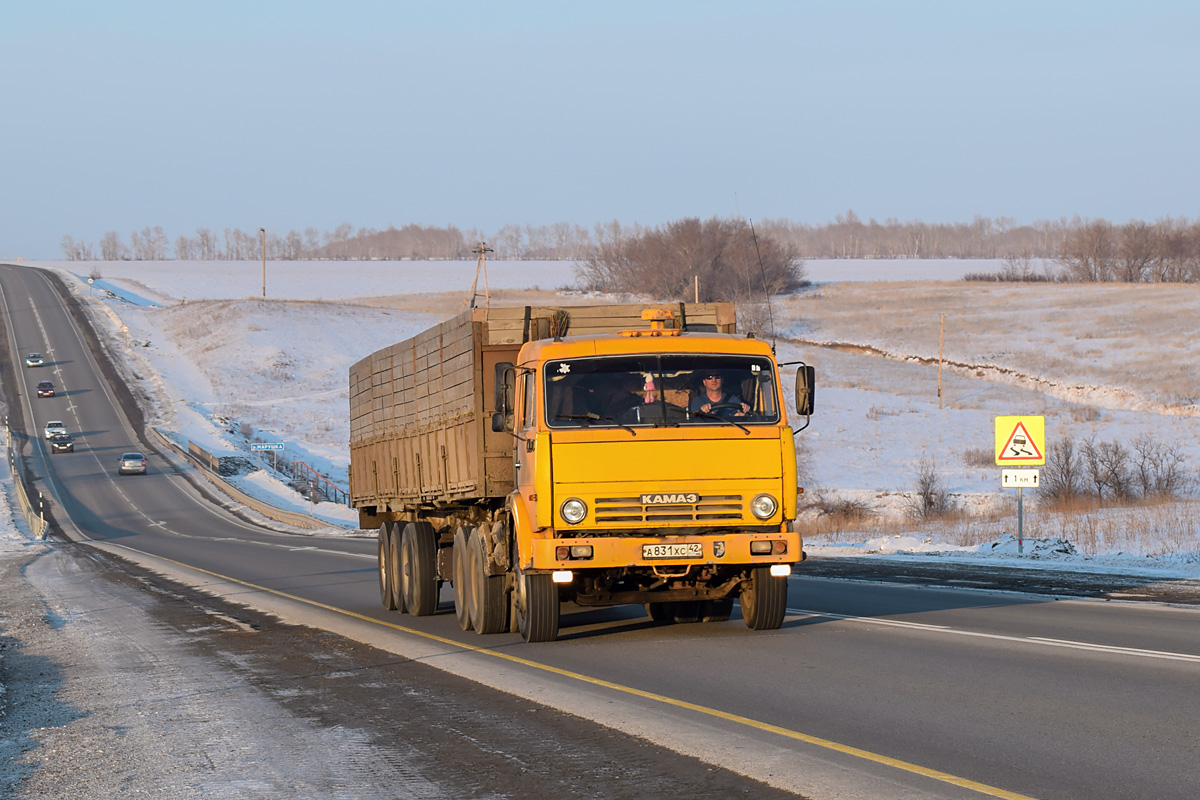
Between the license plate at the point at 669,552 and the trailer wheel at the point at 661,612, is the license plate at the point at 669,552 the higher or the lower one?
the higher one

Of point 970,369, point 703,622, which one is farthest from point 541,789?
point 970,369

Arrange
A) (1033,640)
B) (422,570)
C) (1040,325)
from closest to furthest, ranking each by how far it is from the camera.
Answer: (1033,640) < (422,570) < (1040,325)

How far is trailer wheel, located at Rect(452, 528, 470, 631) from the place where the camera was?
14.7 meters

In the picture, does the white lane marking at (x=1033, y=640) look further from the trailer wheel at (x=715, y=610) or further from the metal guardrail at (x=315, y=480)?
the metal guardrail at (x=315, y=480)

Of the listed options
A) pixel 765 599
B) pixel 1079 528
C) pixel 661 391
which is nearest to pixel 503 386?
pixel 661 391

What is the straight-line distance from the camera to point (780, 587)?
516 inches

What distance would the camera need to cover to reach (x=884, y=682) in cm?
1018

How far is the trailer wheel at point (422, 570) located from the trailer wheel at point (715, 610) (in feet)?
12.4

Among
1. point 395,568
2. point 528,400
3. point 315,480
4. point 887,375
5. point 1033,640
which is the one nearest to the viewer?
point 1033,640

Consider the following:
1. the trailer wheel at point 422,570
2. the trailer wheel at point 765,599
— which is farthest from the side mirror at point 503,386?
the trailer wheel at point 422,570

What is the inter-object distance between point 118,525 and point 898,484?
3139cm

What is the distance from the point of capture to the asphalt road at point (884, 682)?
7.20 m

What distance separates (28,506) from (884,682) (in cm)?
5487

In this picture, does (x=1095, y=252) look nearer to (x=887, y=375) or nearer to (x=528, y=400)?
(x=887, y=375)
